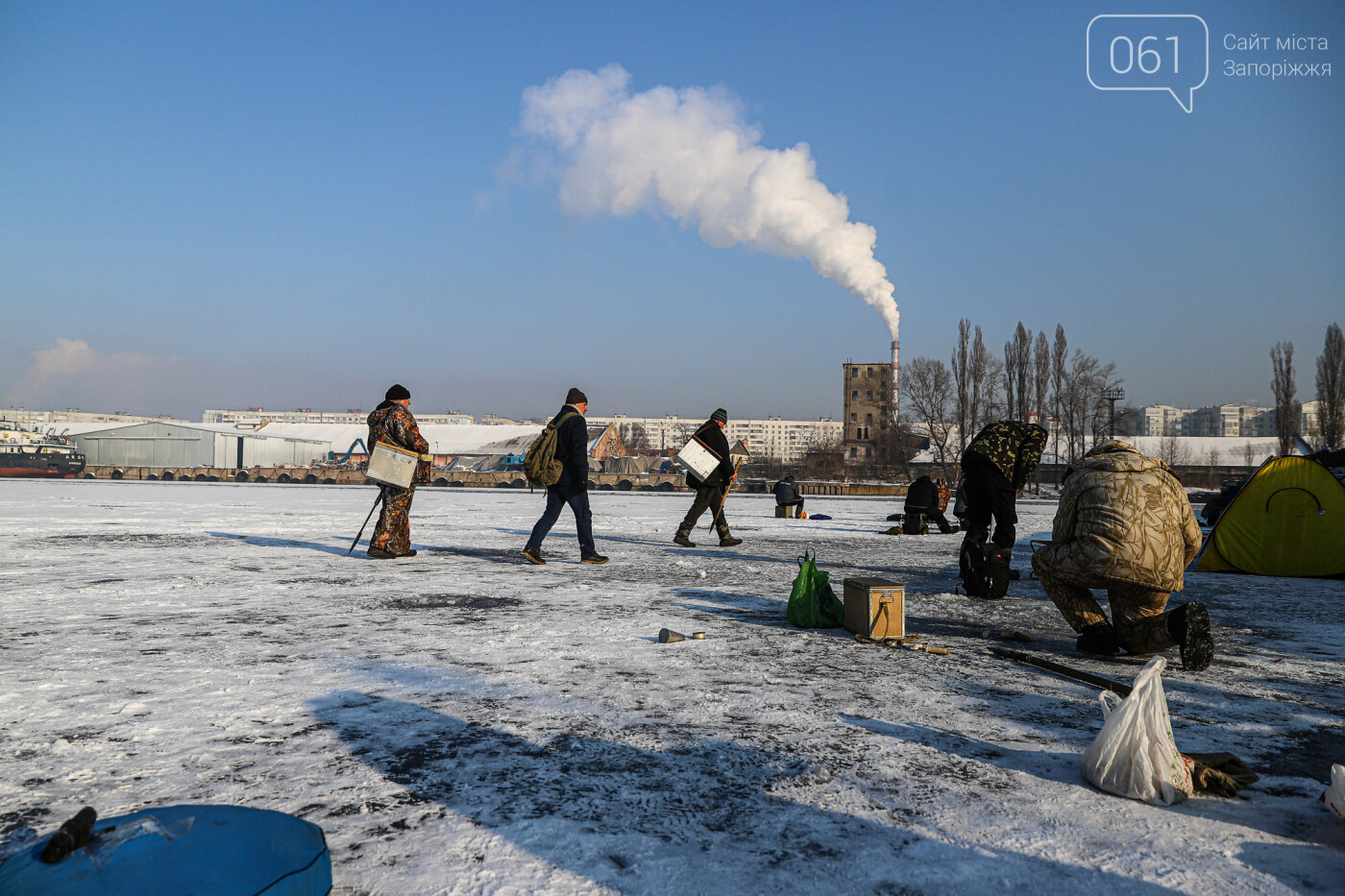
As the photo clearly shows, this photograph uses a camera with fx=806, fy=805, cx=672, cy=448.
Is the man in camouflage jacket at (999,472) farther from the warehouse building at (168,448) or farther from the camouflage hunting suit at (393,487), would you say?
the warehouse building at (168,448)

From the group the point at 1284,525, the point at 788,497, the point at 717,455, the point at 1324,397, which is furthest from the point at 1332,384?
the point at 717,455

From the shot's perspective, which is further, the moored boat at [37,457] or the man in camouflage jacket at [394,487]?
the moored boat at [37,457]

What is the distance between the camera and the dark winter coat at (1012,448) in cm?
674

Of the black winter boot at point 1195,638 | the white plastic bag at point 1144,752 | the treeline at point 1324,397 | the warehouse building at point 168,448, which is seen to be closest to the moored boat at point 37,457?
the warehouse building at point 168,448

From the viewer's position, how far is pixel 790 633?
5180mm

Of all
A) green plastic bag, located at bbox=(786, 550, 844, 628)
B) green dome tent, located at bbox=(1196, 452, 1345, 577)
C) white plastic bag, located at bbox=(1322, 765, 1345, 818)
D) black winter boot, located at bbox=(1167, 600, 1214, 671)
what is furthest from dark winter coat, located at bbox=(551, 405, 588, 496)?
green dome tent, located at bbox=(1196, 452, 1345, 577)

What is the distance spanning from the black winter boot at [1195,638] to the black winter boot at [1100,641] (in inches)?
17.5

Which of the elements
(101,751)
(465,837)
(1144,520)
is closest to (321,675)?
(101,751)

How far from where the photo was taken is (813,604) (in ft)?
17.7

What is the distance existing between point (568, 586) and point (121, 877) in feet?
18.2

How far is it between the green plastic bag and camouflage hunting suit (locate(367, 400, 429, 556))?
4.97 m

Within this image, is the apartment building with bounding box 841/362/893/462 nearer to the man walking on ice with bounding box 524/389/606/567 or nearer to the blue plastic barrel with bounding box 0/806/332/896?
the man walking on ice with bounding box 524/389/606/567

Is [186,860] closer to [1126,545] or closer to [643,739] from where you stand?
[643,739]

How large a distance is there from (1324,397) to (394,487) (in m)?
59.0
